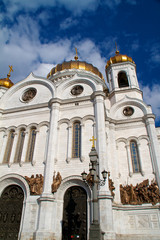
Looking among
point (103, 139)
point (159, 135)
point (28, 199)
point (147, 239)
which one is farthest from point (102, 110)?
point (147, 239)

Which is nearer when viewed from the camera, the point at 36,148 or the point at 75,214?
the point at 75,214

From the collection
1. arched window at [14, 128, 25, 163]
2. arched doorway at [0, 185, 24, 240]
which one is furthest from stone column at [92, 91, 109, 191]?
arched window at [14, 128, 25, 163]

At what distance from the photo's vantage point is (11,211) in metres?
14.8

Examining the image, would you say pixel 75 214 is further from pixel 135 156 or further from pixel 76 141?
pixel 135 156

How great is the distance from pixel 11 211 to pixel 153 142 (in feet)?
42.9

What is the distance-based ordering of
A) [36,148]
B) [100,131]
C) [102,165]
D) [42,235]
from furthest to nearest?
[36,148]
[100,131]
[102,165]
[42,235]

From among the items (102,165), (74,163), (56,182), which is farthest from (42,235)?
(102,165)

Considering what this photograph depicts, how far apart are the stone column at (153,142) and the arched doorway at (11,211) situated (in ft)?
36.3

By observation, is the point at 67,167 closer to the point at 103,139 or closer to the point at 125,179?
the point at 103,139

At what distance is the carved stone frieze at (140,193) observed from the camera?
15.7 metres

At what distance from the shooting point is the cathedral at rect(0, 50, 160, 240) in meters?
13.4

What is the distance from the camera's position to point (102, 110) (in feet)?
55.4

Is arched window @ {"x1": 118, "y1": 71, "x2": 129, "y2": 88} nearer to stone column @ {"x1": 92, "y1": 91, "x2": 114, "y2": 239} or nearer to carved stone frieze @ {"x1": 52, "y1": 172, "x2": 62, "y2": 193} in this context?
stone column @ {"x1": 92, "y1": 91, "x2": 114, "y2": 239}

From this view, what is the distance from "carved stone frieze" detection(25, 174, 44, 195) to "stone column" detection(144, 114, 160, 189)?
30.8ft
